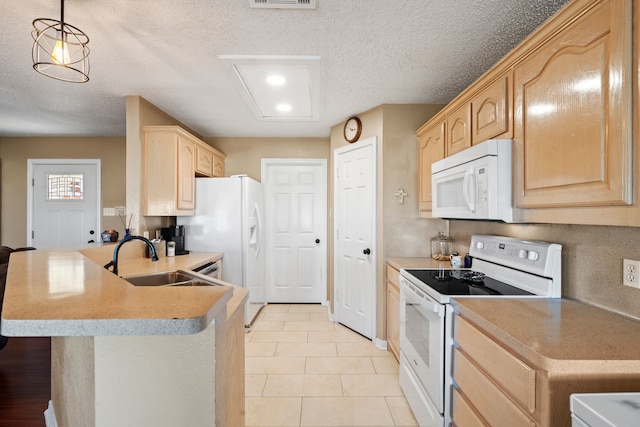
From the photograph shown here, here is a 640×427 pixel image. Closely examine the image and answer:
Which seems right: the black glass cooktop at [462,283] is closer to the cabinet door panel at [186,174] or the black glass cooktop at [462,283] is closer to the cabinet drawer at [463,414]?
the cabinet drawer at [463,414]

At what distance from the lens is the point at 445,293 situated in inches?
62.9

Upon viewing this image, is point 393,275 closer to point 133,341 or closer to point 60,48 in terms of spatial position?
point 133,341

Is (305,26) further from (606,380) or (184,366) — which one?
(606,380)

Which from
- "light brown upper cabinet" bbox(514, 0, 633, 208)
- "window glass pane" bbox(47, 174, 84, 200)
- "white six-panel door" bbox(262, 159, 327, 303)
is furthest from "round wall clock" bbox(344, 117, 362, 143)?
"window glass pane" bbox(47, 174, 84, 200)

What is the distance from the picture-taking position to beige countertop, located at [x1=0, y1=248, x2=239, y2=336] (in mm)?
626

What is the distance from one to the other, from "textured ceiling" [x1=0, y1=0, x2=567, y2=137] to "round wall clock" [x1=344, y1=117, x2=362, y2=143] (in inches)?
7.7

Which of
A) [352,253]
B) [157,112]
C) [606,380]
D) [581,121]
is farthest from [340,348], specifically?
[157,112]

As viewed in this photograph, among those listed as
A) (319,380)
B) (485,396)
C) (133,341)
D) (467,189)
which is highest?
(467,189)

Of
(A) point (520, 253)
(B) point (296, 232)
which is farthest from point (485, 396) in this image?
(B) point (296, 232)

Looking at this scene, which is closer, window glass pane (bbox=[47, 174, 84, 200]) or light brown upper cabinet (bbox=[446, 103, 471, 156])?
light brown upper cabinet (bbox=[446, 103, 471, 156])

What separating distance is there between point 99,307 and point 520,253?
1.96 m

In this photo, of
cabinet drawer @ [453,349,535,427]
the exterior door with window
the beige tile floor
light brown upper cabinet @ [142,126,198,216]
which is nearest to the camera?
cabinet drawer @ [453,349,535,427]

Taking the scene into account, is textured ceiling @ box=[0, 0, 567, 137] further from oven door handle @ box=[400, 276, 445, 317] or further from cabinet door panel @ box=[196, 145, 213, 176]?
oven door handle @ box=[400, 276, 445, 317]

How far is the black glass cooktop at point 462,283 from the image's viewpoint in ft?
5.39
